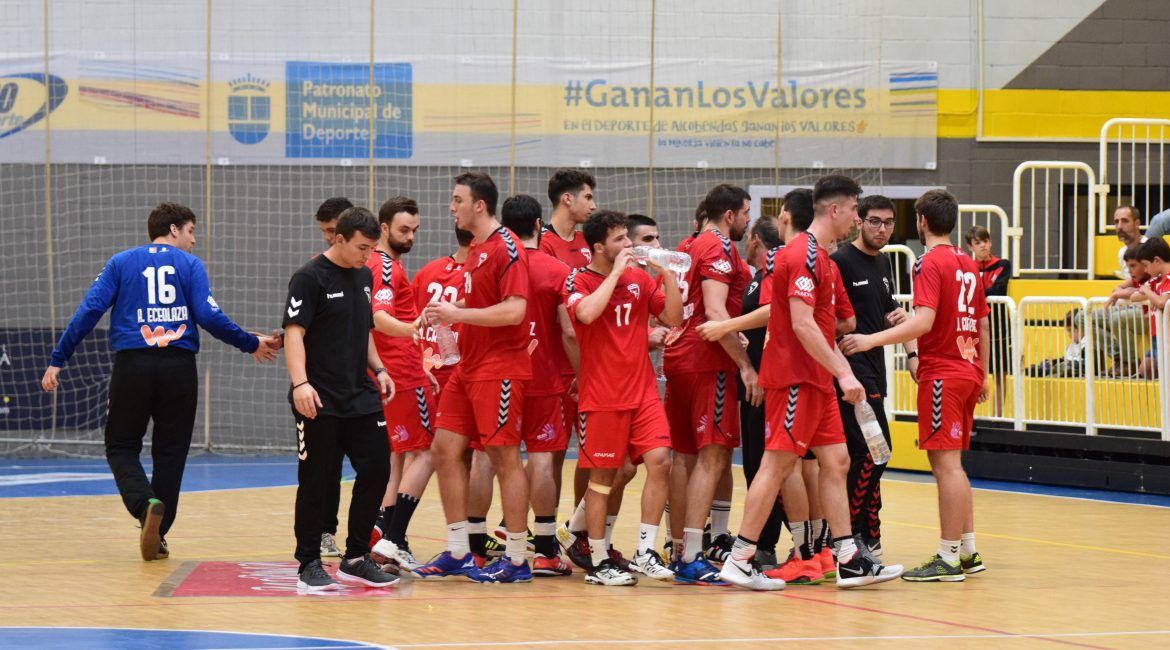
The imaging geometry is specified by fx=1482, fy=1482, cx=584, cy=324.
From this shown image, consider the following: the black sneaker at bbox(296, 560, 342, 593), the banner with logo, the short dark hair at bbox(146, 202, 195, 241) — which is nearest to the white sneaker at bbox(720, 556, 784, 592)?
the black sneaker at bbox(296, 560, 342, 593)

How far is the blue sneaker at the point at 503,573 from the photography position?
8.02 metres

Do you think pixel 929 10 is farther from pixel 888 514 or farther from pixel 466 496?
pixel 466 496

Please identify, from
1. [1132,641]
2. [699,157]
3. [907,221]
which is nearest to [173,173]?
[699,157]

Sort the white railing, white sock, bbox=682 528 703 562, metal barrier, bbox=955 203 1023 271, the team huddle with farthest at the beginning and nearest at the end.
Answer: metal barrier, bbox=955 203 1023 271
the white railing
white sock, bbox=682 528 703 562
the team huddle

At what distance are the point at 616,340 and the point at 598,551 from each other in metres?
1.13

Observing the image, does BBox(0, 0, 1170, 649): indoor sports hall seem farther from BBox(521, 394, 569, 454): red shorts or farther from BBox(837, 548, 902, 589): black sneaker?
BBox(837, 548, 902, 589): black sneaker

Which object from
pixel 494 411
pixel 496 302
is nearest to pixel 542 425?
pixel 494 411

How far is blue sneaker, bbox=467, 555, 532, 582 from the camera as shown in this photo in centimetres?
802

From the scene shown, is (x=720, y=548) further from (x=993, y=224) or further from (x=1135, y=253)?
(x=993, y=224)

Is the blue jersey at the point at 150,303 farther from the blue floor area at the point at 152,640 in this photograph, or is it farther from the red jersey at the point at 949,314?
the red jersey at the point at 949,314

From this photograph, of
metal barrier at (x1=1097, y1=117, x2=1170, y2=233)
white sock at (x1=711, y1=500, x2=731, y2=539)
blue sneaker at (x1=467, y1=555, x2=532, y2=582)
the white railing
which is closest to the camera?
blue sneaker at (x1=467, y1=555, x2=532, y2=582)

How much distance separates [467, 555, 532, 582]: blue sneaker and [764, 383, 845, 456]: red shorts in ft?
4.90

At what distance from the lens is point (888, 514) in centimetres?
1141

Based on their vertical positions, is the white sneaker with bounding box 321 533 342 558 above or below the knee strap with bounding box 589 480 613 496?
below
